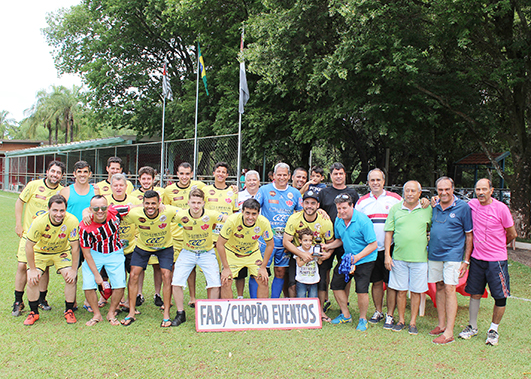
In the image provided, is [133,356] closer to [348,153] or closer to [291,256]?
[291,256]

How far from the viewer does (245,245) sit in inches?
206

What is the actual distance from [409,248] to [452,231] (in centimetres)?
53

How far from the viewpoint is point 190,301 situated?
5746 millimetres

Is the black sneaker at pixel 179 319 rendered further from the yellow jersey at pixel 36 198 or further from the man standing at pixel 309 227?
the yellow jersey at pixel 36 198

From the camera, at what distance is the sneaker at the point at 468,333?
4789mm

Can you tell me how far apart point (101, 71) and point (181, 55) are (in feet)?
15.5

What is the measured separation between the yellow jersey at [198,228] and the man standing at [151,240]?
245mm

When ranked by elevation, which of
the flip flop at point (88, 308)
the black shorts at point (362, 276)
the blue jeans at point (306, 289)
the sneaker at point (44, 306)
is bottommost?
the flip flop at point (88, 308)

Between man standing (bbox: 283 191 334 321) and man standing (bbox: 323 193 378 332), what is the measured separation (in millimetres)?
240

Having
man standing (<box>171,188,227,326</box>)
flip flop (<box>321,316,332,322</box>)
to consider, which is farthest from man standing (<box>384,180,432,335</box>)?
man standing (<box>171,188,227,326</box>)

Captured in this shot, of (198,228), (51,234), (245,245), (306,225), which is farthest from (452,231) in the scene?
(51,234)

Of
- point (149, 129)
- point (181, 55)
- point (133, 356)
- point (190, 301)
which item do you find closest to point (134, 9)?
point (181, 55)

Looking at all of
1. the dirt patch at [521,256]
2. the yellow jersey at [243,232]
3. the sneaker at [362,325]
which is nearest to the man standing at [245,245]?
the yellow jersey at [243,232]

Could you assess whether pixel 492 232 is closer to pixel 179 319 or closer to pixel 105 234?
pixel 179 319
